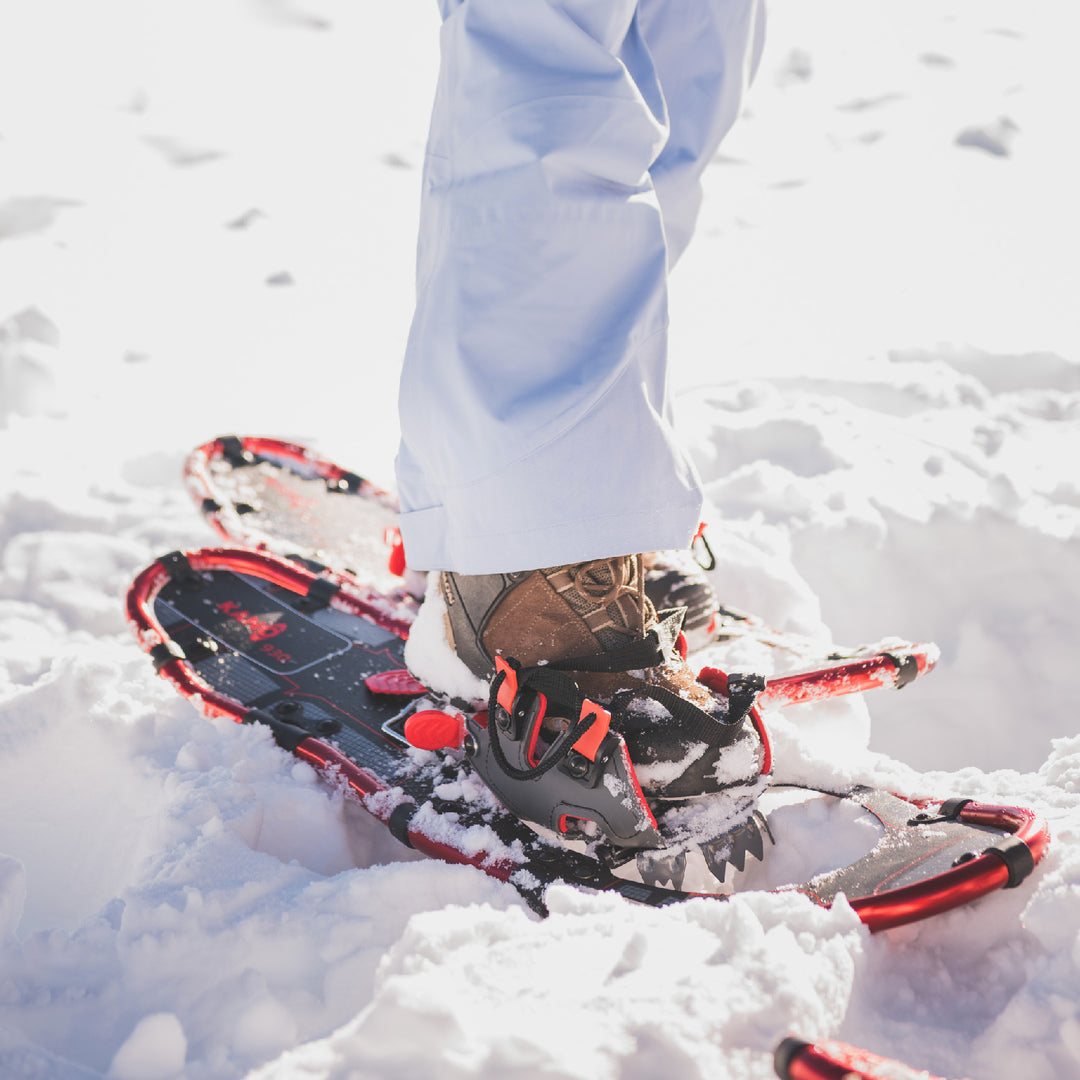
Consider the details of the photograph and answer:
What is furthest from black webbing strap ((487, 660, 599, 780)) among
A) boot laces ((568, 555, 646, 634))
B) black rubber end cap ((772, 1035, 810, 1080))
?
black rubber end cap ((772, 1035, 810, 1080))

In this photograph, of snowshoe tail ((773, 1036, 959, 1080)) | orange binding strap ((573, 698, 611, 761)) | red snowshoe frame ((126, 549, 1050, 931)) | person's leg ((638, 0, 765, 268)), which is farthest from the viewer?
person's leg ((638, 0, 765, 268))

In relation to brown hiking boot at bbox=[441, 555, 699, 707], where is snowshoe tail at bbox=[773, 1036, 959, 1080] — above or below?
above

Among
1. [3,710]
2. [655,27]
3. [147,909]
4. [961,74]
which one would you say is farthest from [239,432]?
[961,74]

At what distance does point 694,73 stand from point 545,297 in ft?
2.23

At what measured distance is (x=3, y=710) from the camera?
64.4 inches

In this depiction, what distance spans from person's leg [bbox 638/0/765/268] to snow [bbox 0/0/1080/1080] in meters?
0.98

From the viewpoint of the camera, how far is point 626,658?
1.32 meters

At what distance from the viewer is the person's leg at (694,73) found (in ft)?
5.04

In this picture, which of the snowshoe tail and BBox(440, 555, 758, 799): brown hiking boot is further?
BBox(440, 555, 758, 799): brown hiking boot

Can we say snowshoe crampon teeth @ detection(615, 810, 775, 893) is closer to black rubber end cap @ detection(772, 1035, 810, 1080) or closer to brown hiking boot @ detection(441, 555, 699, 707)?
brown hiking boot @ detection(441, 555, 699, 707)

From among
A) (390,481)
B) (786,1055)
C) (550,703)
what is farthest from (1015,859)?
(390,481)

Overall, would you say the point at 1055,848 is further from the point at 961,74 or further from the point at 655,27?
the point at 961,74

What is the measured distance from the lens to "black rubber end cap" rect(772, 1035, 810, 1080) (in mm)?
792

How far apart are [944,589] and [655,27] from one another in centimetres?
155
